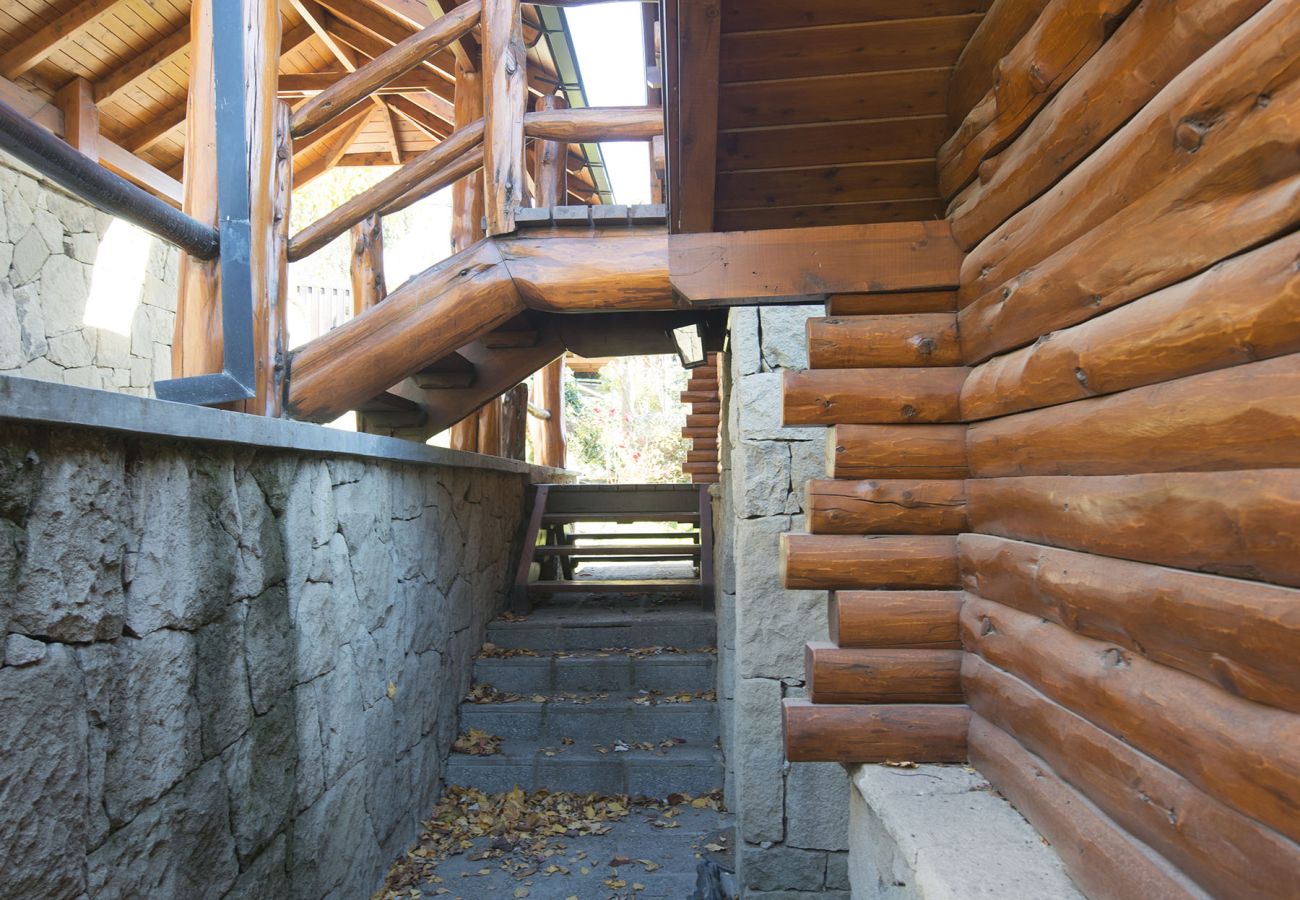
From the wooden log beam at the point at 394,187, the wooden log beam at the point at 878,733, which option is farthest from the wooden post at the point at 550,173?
the wooden log beam at the point at 878,733

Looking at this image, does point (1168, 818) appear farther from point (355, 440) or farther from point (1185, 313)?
point (355, 440)

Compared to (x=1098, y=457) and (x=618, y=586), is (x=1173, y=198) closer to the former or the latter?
(x=1098, y=457)

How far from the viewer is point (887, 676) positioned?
8.16 feet

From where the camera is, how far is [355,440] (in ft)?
11.3

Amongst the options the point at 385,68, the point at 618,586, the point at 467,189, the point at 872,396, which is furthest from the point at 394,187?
the point at 618,586

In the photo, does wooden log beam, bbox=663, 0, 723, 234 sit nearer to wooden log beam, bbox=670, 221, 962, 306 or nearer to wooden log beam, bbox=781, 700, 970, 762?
wooden log beam, bbox=670, 221, 962, 306

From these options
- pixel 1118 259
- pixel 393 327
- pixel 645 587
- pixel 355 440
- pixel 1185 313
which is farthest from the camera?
pixel 645 587

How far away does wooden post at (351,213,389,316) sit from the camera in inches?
201

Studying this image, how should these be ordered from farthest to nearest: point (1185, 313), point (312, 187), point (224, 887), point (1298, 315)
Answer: point (312, 187), point (224, 887), point (1185, 313), point (1298, 315)

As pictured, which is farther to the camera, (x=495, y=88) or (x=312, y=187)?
(x=312, y=187)

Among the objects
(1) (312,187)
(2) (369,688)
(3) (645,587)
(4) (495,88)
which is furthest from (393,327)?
(1) (312,187)

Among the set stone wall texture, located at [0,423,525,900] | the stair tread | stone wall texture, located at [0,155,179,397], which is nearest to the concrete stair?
the stair tread

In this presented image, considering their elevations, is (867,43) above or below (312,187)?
below

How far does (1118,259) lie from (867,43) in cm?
→ 119
